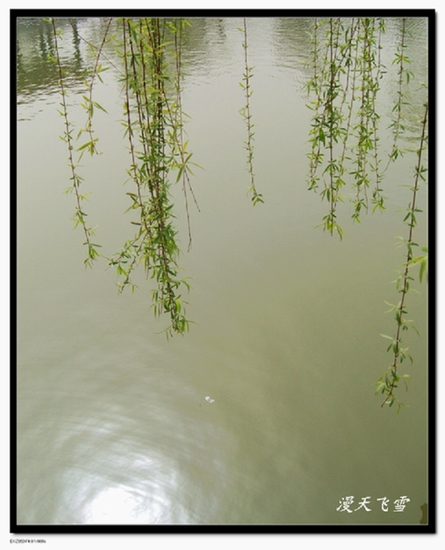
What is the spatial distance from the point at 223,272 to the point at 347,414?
2.65 ft

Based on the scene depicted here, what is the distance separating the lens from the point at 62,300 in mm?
2160

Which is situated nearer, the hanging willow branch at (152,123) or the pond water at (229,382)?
the hanging willow branch at (152,123)

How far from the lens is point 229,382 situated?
1837 millimetres

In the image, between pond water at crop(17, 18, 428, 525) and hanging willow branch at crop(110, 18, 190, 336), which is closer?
hanging willow branch at crop(110, 18, 190, 336)

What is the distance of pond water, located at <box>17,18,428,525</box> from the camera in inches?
60.7

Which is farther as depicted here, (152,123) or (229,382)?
(229,382)

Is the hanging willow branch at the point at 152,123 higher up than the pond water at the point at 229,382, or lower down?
higher up

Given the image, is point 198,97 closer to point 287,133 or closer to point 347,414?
point 287,133

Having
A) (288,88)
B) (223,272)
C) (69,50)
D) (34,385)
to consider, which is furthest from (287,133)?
(69,50)

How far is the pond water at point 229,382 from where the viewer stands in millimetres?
1541

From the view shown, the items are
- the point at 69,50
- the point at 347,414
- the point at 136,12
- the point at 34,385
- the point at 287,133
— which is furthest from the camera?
the point at 69,50

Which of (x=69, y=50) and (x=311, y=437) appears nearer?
(x=311, y=437)

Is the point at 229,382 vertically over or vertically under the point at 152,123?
under

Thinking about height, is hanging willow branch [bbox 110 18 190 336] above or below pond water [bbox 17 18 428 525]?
above
